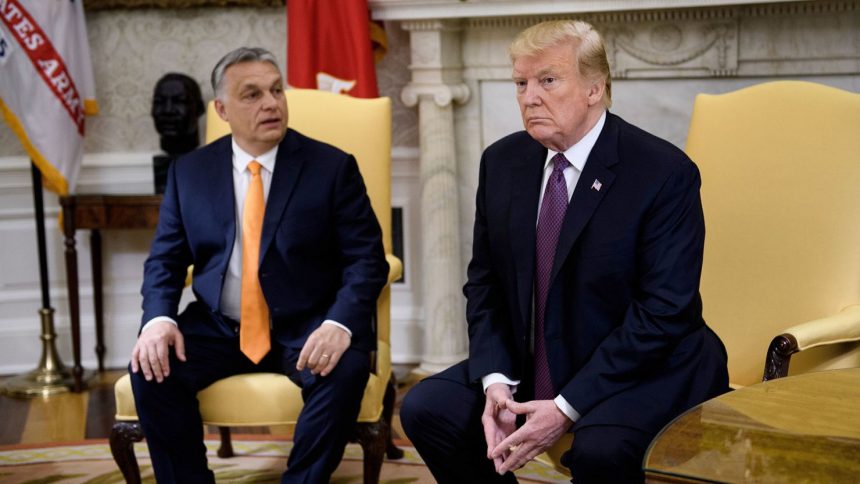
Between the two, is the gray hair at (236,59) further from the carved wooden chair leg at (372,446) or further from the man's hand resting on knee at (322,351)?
the carved wooden chair leg at (372,446)

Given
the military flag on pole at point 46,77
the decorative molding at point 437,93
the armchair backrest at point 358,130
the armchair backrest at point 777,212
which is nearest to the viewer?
the armchair backrest at point 777,212

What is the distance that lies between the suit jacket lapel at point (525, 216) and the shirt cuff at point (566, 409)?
0.75 feet

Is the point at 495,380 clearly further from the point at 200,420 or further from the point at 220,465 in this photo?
the point at 220,465

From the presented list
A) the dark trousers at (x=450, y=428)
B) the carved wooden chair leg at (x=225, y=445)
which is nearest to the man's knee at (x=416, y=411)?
the dark trousers at (x=450, y=428)

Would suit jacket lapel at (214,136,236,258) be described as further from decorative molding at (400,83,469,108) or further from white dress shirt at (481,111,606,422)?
decorative molding at (400,83,469,108)

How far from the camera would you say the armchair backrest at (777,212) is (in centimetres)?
284

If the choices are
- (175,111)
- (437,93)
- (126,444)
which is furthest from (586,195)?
(175,111)

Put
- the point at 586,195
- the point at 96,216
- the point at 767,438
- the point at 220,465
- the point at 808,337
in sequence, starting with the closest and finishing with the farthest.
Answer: the point at 767,438
the point at 586,195
the point at 808,337
the point at 220,465
the point at 96,216

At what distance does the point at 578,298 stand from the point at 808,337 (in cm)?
60

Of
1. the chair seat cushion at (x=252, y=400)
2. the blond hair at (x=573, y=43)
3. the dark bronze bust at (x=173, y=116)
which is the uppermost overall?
the blond hair at (x=573, y=43)

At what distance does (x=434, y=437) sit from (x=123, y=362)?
286cm

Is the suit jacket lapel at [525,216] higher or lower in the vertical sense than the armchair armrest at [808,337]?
higher

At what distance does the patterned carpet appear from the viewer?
3.40 m

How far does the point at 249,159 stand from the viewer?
3.05 metres
